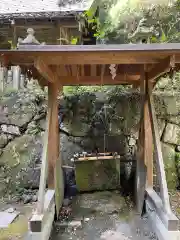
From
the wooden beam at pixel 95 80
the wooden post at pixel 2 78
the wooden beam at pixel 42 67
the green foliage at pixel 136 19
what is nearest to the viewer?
the wooden beam at pixel 42 67

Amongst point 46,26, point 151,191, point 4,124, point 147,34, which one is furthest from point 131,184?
point 46,26

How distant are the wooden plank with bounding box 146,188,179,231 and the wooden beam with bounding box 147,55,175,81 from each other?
1.92 m

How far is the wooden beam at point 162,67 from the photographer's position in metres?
3.17

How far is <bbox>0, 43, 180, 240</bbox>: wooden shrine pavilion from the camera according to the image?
3.05 m

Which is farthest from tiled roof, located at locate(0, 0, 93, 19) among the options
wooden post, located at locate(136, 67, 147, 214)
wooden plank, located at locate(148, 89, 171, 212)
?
wooden plank, located at locate(148, 89, 171, 212)

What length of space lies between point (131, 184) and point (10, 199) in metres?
2.68

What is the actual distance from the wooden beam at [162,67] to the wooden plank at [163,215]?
6.31 ft

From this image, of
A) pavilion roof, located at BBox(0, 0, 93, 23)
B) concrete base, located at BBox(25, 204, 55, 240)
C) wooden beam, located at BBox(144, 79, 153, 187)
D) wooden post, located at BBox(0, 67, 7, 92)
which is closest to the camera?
concrete base, located at BBox(25, 204, 55, 240)

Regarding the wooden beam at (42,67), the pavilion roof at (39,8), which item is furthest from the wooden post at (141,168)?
the pavilion roof at (39,8)

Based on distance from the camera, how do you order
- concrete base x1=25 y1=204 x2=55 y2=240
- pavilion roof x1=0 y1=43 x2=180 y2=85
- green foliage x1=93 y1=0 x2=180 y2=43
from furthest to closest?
green foliage x1=93 y1=0 x2=180 y2=43
concrete base x1=25 y1=204 x2=55 y2=240
pavilion roof x1=0 y1=43 x2=180 y2=85

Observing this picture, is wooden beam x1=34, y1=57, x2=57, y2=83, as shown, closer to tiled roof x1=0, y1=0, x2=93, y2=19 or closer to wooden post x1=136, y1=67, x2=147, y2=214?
wooden post x1=136, y1=67, x2=147, y2=214

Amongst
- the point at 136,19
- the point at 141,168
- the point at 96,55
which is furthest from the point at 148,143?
the point at 136,19

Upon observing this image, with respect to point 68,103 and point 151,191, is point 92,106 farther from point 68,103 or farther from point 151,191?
point 151,191

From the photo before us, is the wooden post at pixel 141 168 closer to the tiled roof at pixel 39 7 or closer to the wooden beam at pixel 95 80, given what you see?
the wooden beam at pixel 95 80
